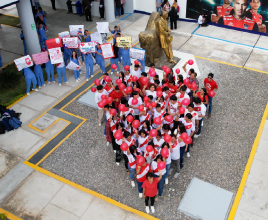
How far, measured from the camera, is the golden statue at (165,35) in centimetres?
1097

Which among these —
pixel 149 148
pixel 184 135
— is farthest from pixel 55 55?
pixel 184 135

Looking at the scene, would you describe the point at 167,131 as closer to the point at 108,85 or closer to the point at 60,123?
the point at 108,85

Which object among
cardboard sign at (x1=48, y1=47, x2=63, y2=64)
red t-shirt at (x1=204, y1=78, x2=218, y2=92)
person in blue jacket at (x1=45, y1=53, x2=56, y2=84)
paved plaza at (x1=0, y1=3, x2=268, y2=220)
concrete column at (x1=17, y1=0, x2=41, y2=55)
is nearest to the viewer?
paved plaza at (x1=0, y1=3, x2=268, y2=220)

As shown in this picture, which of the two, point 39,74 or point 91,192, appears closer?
point 91,192

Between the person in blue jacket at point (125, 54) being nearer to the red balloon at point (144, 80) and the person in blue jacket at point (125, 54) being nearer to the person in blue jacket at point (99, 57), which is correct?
the person in blue jacket at point (99, 57)

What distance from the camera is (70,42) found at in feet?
37.5

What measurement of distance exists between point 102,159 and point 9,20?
14601 millimetres

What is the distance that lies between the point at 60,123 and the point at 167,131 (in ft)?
14.3

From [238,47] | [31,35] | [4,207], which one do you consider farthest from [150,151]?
[238,47]

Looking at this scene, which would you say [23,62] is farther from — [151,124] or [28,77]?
[151,124]

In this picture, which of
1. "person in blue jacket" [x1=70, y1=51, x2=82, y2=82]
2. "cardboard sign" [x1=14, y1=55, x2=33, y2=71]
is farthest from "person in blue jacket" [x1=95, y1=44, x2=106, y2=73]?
"cardboard sign" [x1=14, y1=55, x2=33, y2=71]

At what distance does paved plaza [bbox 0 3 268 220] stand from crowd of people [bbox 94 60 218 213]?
0.42m

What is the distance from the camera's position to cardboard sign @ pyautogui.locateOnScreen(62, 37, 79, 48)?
11.3 m

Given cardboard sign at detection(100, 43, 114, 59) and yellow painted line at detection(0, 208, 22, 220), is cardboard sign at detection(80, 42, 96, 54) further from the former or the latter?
yellow painted line at detection(0, 208, 22, 220)
